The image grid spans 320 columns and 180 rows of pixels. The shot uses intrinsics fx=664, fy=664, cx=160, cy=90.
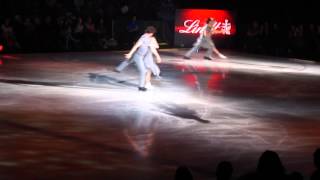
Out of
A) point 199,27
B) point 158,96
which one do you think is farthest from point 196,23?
point 158,96

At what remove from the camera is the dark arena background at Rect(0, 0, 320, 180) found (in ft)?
30.3

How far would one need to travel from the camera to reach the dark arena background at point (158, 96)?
9.23 m

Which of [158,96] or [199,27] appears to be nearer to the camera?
[158,96]

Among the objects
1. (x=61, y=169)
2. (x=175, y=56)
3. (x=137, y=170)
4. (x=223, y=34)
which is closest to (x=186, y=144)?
(x=137, y=170)

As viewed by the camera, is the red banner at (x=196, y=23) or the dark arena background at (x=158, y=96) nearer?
the dark arena background at (x=158, y=96)

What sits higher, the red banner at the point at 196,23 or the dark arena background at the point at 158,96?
the red banner at the point at 196,23

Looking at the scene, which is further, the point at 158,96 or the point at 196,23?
the point at 196,23

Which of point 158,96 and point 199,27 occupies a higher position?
point 199,27

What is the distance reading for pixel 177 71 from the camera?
2230 centimetres

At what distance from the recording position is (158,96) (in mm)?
16062

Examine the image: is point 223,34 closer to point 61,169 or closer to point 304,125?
point 304,125

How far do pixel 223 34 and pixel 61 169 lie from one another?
28053mm

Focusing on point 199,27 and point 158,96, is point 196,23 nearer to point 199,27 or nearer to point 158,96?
point 199,27

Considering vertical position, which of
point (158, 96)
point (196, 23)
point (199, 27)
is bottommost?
point (158, 96)
